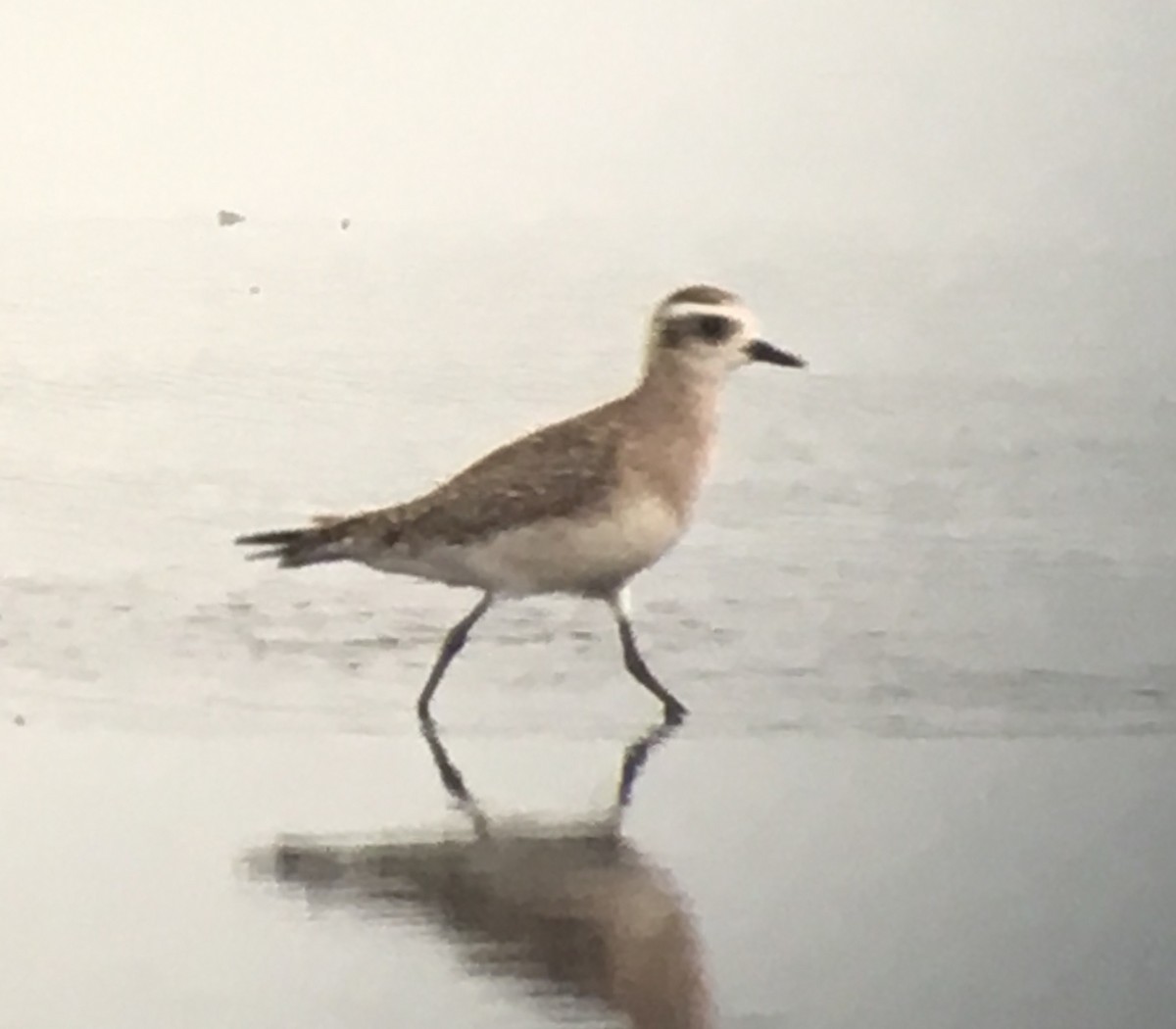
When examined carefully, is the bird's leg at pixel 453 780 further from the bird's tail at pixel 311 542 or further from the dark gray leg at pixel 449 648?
the bird's tail at pixel 311 542

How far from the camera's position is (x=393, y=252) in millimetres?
1200

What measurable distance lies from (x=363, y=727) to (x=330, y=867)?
0.09 meters

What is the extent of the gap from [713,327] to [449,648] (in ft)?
0.86

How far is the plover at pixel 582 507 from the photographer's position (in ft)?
3.86

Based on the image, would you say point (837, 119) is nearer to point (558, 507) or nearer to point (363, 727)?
point (558, 507)

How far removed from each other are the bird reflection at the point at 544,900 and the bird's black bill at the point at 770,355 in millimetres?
293

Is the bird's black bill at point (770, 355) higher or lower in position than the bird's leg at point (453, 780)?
higher

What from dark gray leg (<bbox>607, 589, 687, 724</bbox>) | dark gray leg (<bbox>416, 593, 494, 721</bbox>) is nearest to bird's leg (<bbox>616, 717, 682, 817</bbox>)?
dark gray leg (<bbox>607, 589, 687, 724</bbox>)

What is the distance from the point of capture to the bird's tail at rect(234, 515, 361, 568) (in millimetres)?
1185

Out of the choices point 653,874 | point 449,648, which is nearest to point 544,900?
point 653,874

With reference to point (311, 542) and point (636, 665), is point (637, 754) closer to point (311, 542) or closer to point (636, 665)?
point (636, 665)

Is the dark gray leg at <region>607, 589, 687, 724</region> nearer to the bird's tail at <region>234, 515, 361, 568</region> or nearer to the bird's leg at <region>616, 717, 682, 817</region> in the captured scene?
the bird's leg at <region>616, 717, 682, 817</region>

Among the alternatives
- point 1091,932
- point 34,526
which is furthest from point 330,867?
point 1091,932

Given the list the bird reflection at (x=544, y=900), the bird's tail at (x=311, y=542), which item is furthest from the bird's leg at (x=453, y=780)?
the bird's tail at (x=311, y=542)
